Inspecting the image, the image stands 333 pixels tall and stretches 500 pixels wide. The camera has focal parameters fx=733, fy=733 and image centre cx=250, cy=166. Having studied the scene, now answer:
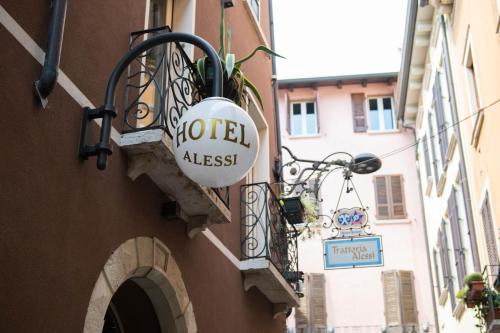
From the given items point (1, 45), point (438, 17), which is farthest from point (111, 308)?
point (438, 17)

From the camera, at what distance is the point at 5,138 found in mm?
4516

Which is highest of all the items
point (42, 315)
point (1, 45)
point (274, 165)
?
point (274, 165)

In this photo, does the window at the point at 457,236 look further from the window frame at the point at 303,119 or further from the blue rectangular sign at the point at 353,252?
the window frame at the point at 303,119

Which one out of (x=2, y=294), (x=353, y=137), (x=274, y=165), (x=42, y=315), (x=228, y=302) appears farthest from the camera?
(x=353, y=137)

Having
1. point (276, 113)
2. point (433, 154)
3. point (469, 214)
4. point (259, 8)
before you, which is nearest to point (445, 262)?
point (433, 154)

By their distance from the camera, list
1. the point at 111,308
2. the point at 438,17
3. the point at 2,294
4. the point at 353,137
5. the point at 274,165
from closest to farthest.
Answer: the point at 2,294 < the point at 111,308 < the point at 274,165 < the point at 438,17 < the point at 353,137

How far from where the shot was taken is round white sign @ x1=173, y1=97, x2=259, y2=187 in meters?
4.73

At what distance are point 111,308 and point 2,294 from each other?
109 inches

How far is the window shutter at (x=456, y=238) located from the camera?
49.5 ft

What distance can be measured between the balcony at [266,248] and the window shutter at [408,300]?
12.1 meters

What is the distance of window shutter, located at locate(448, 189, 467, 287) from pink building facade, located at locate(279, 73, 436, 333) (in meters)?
5.18

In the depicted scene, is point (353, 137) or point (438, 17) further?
point (353, 137)

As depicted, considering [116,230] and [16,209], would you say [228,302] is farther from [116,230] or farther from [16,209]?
[16,209]

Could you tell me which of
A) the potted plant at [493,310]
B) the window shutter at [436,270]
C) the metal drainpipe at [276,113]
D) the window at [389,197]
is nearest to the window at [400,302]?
the window at [389,197]
